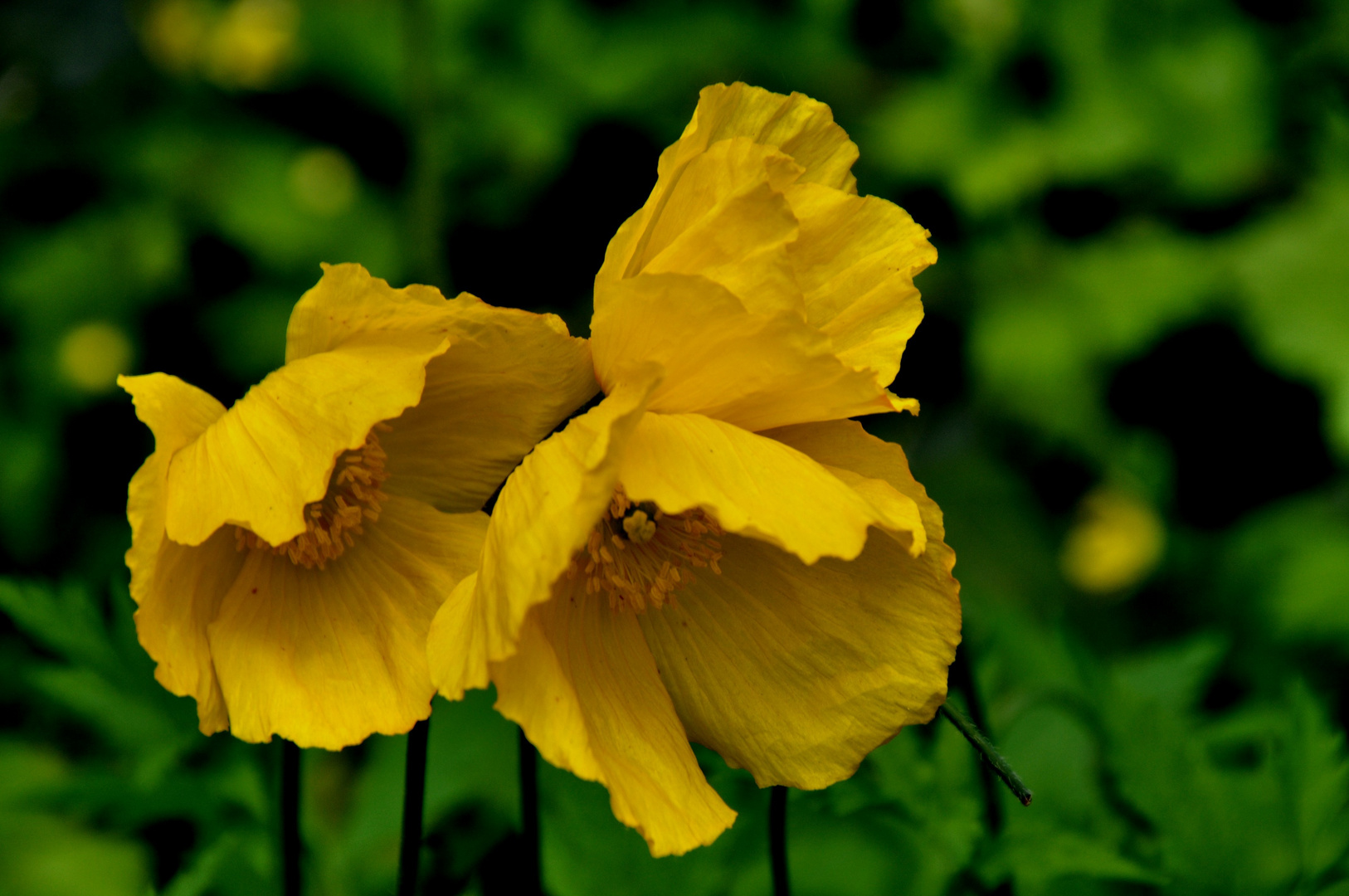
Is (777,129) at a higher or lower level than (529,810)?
higher

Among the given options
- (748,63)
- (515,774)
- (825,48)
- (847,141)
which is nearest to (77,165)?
(748,63)

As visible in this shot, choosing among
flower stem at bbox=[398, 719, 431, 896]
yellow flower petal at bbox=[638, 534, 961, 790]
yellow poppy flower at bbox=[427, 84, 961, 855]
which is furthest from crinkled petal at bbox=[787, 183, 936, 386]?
flower stem at bbox=[398, 719, 431, 896]

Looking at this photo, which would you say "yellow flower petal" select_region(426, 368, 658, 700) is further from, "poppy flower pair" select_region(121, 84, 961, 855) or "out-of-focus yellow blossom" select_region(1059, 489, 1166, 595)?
"out-of-focus yellow blossom" select_region(1059, 489, 1166, 595)

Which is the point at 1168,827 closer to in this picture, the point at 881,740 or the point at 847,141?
the point at 881,740

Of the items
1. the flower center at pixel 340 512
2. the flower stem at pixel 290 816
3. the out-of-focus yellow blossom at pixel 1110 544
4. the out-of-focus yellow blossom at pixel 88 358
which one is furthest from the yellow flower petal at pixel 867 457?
the out-of-focus yellow blossom at pixel 88 358

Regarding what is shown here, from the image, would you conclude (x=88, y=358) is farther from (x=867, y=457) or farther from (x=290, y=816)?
(x=867, y=457)

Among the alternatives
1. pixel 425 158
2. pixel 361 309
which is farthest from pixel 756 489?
pixel 425 158
